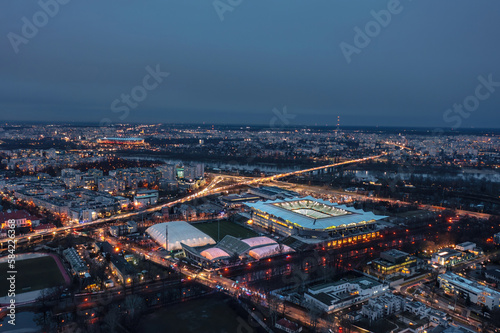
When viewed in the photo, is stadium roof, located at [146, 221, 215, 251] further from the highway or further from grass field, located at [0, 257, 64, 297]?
grass field, located at [0, 257, 64, 297]

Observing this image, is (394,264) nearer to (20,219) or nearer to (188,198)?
(188,198)

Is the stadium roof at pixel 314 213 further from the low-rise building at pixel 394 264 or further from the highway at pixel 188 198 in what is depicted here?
the highway at pixel 188 198

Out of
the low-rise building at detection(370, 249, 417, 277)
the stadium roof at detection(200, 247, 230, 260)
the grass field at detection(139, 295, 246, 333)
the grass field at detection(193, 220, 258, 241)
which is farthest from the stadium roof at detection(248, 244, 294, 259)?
the grass field at detection(139, 295, 246, 333)

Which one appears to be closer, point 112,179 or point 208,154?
point 112,179

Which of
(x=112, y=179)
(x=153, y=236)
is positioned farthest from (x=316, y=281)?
(x=112, y=179)

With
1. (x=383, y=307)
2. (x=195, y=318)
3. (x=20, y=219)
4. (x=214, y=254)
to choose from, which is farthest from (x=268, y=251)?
(x=20, y=219)

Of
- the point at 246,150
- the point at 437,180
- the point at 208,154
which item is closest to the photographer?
the point at 437,180

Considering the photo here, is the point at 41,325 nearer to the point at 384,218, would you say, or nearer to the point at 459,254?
the point at 459,254
